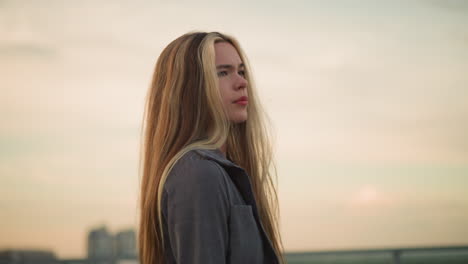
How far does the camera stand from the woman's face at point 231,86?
1815 mm

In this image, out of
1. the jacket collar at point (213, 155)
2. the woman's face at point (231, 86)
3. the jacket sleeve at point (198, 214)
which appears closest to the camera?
the jacket sleeve at point (198, 214)

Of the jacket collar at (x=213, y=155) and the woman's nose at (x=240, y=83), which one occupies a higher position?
the woman's nose at (x=240, y=83)

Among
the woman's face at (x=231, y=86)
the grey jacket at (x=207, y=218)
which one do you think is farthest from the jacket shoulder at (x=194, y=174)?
the woman's face at (x=231, y=86)

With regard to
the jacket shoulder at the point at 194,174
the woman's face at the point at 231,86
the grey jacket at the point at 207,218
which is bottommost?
the grey jacket at the point at 207,218

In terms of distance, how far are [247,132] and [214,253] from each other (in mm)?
710

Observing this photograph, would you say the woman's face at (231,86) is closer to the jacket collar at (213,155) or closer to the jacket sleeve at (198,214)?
the jacket collar at (213,155)

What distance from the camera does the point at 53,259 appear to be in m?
5.17

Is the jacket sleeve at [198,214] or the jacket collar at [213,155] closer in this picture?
the jacket sleeve at [198,214]

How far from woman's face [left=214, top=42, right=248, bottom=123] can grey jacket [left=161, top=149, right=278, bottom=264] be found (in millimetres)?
202

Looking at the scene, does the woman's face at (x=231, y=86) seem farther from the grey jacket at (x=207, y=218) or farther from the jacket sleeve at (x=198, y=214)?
the jacket sleeve at (x=198, y=214)

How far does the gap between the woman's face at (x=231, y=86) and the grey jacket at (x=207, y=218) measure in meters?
0.20

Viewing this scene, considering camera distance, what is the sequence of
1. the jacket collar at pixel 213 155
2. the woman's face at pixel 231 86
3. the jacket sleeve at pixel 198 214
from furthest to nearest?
→ the woman's face at pixel 231 86, the jacket collar at pixel 213 155, the jacket sleeve at pixel 198 214

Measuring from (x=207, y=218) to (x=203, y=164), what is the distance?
15 cm

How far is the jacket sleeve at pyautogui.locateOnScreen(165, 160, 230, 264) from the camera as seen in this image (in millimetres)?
1462
